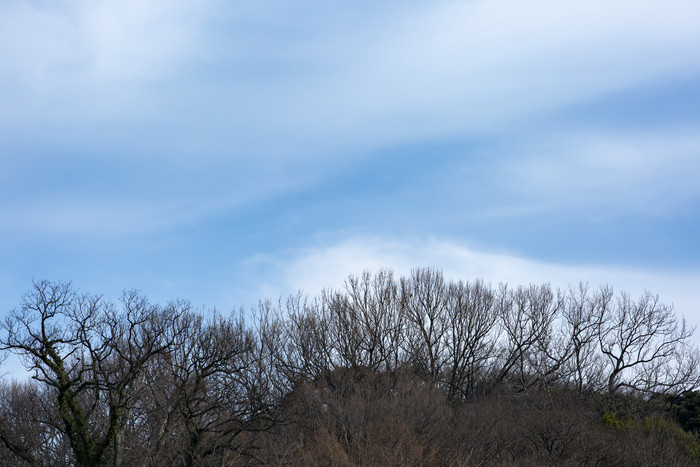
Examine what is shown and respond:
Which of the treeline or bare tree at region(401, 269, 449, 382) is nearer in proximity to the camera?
the treeline

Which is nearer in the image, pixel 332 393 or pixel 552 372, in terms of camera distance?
pixel 332 393

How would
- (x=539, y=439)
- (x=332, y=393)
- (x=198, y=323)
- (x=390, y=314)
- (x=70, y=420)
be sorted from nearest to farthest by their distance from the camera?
(x=539, y=439) → (x=70, y=420) → (x=332, y=393) → (x=198, y=323) → (x=390, y=314)

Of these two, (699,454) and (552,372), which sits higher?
(552,372)

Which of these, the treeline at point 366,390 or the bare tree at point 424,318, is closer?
the treeline at point 366,390

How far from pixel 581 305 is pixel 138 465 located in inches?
1318

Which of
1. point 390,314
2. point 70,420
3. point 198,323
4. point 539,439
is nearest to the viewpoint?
point 539,439

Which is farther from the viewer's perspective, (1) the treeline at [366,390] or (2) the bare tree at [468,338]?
(2) the bare tree at [468,338]

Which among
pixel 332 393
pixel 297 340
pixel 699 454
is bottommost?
pixel 699 454

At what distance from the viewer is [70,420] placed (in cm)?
3453

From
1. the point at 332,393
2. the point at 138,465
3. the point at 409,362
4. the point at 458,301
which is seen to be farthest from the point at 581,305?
the point at 138,465

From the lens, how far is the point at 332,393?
123ft

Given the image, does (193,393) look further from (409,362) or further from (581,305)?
(581,305)

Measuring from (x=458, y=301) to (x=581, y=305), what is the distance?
32.8ft

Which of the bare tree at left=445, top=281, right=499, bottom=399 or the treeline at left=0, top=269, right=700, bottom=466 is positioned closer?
the treeline at left=0, top=269, right=700, bottom=466
